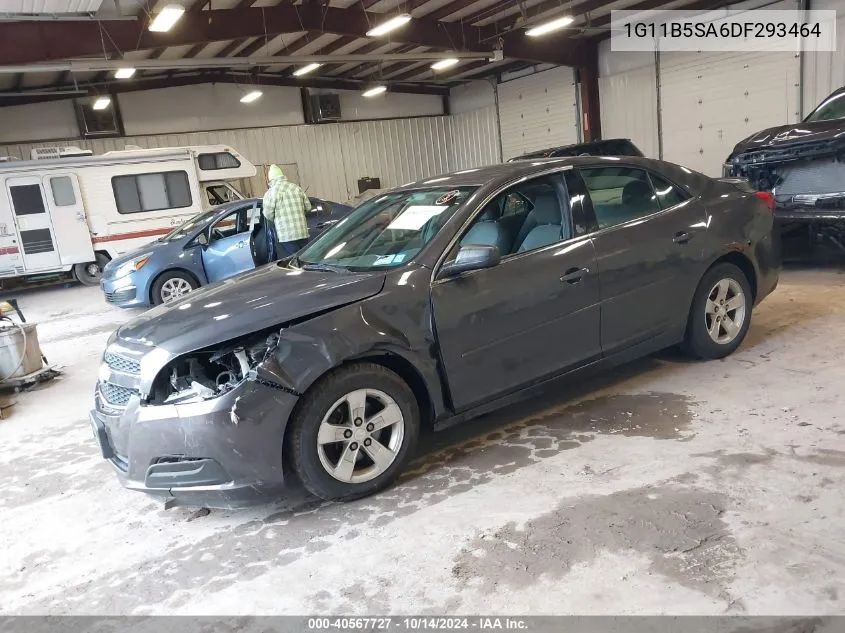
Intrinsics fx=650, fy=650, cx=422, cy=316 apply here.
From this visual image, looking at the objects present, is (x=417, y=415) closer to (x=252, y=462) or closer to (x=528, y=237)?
(x=252, y=462)

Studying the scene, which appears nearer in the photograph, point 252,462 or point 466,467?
point 252,462

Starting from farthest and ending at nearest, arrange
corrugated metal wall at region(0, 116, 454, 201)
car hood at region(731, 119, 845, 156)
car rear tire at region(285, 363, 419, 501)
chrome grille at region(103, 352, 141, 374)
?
1. corrugated metal wall at region(0, 116, 454, 201)
2. car hood at region(731, 119, 845, 156)
3. chrome grille at region(103, 352, 141, 374)
4. car rear tire at region(285, 363, 419, 501)

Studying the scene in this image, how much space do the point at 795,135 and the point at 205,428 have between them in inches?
261

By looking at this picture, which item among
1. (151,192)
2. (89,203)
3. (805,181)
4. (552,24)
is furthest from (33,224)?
(805,181)

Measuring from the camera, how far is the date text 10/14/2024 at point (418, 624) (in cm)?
223

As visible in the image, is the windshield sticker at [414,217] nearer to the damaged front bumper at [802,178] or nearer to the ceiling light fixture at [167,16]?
the damaged front bumper at [802,178]

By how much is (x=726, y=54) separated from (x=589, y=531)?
13.1m

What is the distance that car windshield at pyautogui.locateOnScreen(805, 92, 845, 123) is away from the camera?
284 inches

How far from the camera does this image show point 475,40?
1466 centimetres

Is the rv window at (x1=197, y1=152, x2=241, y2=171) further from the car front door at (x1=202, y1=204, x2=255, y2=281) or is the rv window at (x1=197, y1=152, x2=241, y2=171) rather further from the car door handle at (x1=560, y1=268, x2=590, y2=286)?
the car door handle at (x1=560, y1=268, x2=590, y2=286)

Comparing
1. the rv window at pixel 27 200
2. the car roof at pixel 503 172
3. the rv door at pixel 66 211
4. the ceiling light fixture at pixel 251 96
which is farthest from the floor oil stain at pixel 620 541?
the ceiling light fixture at pixel 251 96

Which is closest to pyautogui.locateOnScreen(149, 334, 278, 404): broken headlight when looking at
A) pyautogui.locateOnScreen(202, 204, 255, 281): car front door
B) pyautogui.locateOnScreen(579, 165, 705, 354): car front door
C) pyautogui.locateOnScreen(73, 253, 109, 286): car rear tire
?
pyautogui.locateOnScreen(579, 165, 705, 354): car front door

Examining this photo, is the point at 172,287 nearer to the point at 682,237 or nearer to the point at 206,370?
the point at 206,370

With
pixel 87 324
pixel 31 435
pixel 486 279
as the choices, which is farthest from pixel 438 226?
pixel 87 324
